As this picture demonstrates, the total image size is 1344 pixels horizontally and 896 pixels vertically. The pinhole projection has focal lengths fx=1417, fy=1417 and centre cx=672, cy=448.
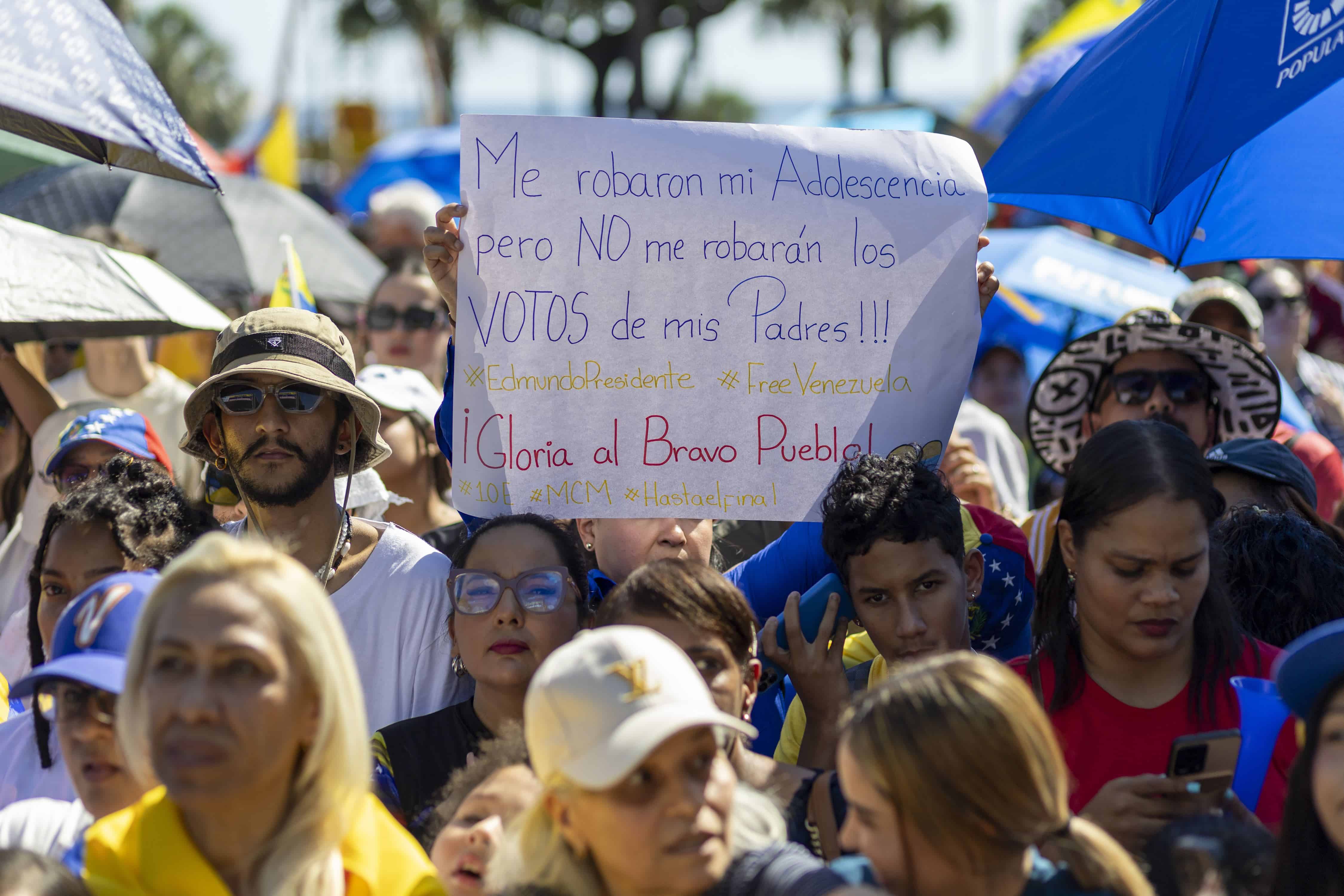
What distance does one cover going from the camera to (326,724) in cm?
233

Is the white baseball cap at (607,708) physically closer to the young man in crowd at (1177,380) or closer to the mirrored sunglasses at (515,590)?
the mirrored sunglasses at (515,590)

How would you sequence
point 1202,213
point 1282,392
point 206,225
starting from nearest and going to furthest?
point 1202,213
point 1282,392
point 206,225

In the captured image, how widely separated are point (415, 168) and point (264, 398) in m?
9.36

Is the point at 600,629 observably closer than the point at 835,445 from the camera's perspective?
Yes

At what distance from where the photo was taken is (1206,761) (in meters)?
2.64

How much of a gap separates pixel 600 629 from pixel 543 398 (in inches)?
50.9

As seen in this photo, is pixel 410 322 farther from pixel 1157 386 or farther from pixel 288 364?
pixel 1157 386

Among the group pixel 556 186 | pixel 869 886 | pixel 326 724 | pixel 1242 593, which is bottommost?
pixel 869 886

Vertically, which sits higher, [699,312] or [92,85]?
[92,85]

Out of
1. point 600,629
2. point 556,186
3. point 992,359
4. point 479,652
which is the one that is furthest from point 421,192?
point 600,629

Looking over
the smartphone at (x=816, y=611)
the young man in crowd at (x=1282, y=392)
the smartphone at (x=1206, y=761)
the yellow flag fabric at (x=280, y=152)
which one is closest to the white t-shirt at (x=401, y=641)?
the smartphone at (x=816, y=611)

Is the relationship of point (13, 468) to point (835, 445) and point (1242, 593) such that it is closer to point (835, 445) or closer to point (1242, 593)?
point (835, 445)

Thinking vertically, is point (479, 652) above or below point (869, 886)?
above

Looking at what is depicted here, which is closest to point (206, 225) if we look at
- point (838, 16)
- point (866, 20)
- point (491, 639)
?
point (491, 639)
